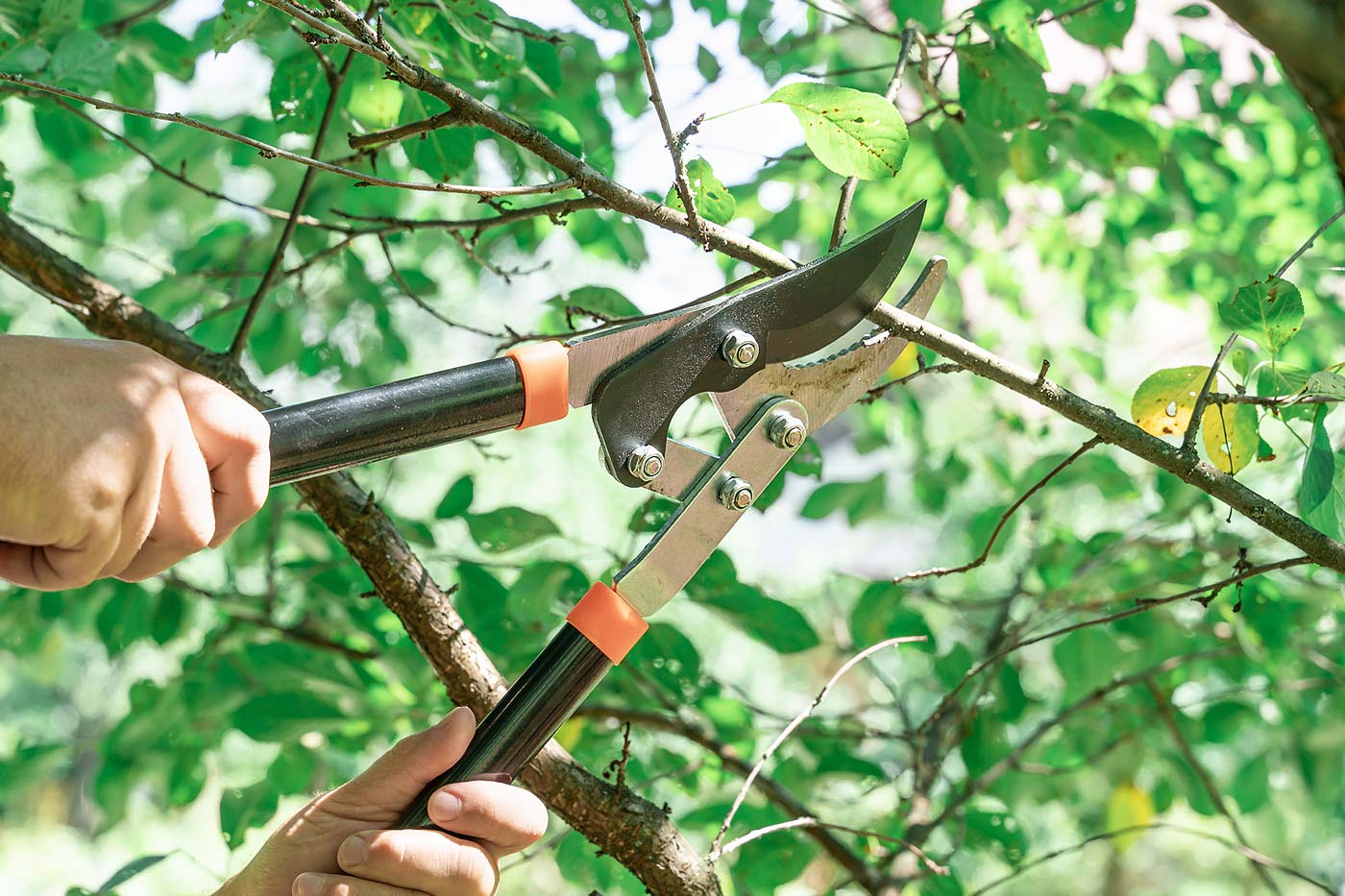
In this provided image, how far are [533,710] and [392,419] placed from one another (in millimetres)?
225

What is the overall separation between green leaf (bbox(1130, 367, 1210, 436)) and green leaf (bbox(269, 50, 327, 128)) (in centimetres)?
76

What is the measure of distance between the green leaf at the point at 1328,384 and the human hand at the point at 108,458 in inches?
25.1

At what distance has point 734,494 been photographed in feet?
2.68

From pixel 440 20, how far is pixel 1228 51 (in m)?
1.58

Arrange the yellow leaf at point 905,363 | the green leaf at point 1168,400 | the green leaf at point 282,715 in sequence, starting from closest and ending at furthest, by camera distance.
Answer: the green leaf at point 1168,400 → the green leaf at point 282,715 → the yellow leaf at point 905,363

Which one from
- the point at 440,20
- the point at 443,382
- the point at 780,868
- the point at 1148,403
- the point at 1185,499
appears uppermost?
the point at 1185,499

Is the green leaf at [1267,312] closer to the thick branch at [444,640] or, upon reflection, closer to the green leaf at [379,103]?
the thick branch at [444,640]

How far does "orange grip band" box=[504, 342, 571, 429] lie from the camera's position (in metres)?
0.73

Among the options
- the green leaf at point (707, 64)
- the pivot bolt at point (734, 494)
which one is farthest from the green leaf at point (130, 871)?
the green leaf at point (707, 64)

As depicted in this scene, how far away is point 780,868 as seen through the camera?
4.17 ft

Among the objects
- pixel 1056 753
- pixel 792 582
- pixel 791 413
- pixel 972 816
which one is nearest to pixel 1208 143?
pixel 1056 753

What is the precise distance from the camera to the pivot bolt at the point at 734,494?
818 millimetres

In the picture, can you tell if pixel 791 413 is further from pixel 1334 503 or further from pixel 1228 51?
pixel 1228 51

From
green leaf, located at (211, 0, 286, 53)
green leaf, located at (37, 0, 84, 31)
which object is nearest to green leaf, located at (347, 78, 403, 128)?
green leaf, located at (211, 0, 286, 53)
